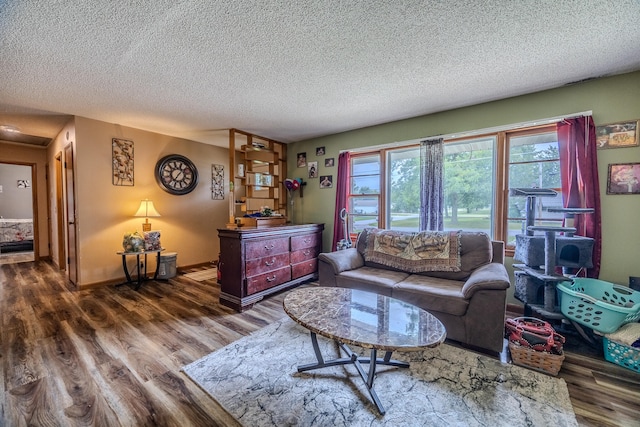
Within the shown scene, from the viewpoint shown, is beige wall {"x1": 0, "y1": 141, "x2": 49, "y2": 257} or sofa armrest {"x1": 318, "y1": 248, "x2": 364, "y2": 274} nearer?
sofa armrest {"x1": 318, "y1": 248, "x2": 364, "y2": 274}

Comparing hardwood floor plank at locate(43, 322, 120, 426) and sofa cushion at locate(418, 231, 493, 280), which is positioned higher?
sofa cushion at locate(418, 231, 493, 280)

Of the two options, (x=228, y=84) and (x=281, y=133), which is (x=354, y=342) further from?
(x=281, y=133)

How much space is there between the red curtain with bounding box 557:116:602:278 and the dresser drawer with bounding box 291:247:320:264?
3.10 metres

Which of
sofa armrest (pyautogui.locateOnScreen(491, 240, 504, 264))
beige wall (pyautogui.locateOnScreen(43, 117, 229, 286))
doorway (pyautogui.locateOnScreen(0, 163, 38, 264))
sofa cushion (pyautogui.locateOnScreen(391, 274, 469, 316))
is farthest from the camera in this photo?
doorway (pyautogui.locateOnScreen(0, 163, 38, 264))

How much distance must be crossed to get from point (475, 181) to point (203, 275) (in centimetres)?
438

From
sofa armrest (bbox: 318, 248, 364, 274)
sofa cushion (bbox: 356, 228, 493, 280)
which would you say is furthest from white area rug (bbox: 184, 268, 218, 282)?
sofa cushion (bbox: 356, 228, 493, 280)

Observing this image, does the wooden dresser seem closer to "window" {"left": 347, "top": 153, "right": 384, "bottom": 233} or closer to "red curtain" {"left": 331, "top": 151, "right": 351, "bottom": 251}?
"red curtain" {"left": 331, "top": 151, "right": 351, "bottom": 251}

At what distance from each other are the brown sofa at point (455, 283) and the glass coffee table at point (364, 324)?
0.49 metres

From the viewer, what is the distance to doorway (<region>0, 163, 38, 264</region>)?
5.85 meters

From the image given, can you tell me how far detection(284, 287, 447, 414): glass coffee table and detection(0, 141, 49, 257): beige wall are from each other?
6.43 metres

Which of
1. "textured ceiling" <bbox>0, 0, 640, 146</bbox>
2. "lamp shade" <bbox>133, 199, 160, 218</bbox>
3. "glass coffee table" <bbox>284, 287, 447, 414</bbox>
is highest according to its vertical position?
"textured ceiling" <bbox>0, 0, 640, 146</bbox>

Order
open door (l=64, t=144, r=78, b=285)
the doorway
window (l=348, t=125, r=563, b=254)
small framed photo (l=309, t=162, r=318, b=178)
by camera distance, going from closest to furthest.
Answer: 1. window (l=348, t=125, r=563, b=254)
2. open door (l=64, t=144, r=78, b=285)
3. small framed photo (l=309, t=162, r=318, b=178)
4. the doorway

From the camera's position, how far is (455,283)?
247cm

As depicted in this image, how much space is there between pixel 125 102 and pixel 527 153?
15.1 ft
